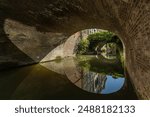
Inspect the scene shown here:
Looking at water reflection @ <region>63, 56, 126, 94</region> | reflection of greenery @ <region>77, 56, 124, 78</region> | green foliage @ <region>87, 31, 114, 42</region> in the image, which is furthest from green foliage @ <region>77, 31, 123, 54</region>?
water reflection @ <region>63, 56, 126, 94</region>

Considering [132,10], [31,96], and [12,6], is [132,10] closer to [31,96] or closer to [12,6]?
[31,96]

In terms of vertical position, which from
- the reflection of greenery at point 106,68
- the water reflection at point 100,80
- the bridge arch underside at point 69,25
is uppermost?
the bridge arch underside at point 69,25

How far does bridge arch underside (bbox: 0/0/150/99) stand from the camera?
297cm

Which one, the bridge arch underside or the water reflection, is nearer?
the bridge arch underside

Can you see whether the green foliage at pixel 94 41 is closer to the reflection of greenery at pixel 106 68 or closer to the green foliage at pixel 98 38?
the green foliage at pixel 98 38

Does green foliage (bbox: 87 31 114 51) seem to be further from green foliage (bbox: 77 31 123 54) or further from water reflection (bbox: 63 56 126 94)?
water reflection (bbox: 63 56 126 94)

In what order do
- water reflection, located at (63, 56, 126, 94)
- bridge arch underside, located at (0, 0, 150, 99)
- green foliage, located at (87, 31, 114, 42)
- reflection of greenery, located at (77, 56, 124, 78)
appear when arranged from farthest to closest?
green foliage, located at (87, 31, 114, 42)
reflection of greenery, located at (77, 56, 124, 78)
water reflection, located at (63, 56, 126, 94)
bridge arch underside, located at (0, 0, 150, 99)

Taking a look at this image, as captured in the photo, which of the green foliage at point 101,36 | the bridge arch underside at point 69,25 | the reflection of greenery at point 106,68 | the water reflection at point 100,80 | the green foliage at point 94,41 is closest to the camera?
the bridge arch underside at point 69,25

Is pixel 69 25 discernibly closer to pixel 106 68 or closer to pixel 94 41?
pixel 106 68

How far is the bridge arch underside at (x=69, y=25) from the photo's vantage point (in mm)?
2973

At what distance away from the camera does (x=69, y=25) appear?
705 cm

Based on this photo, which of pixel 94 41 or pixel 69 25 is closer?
pixel 69 25

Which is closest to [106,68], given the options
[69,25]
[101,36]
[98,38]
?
[69,25]

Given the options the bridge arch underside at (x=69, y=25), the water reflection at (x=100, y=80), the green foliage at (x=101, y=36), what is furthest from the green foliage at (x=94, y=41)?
the water reflection at (x=100, y=80)
